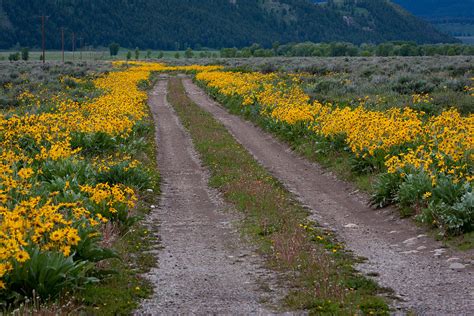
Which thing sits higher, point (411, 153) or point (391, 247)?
point (411, 153)

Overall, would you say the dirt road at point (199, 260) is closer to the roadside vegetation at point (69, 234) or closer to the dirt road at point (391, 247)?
the roadside vegetation at point (69, 234)

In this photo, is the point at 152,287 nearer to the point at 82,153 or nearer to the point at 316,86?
the point at 82,153

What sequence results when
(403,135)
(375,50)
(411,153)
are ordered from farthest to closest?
(375,50)
(403,135)
(411,153)

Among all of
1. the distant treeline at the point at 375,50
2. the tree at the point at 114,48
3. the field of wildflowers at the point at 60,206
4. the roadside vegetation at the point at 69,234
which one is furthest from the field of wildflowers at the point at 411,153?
the tree at the point at 114,48

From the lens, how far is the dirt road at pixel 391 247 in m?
6.75

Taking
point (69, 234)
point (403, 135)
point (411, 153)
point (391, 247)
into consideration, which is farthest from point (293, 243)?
point (403, 135)

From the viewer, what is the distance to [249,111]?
27453mm

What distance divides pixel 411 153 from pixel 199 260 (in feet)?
17.8

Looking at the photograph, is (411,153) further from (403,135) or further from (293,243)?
(293,243)

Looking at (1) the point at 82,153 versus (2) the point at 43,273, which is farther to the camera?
(1) the point at 82,153

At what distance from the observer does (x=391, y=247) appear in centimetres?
907

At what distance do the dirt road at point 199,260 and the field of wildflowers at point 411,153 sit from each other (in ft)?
10.1

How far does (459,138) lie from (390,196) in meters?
1.69

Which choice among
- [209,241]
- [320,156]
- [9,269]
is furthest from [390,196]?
[9,269]
